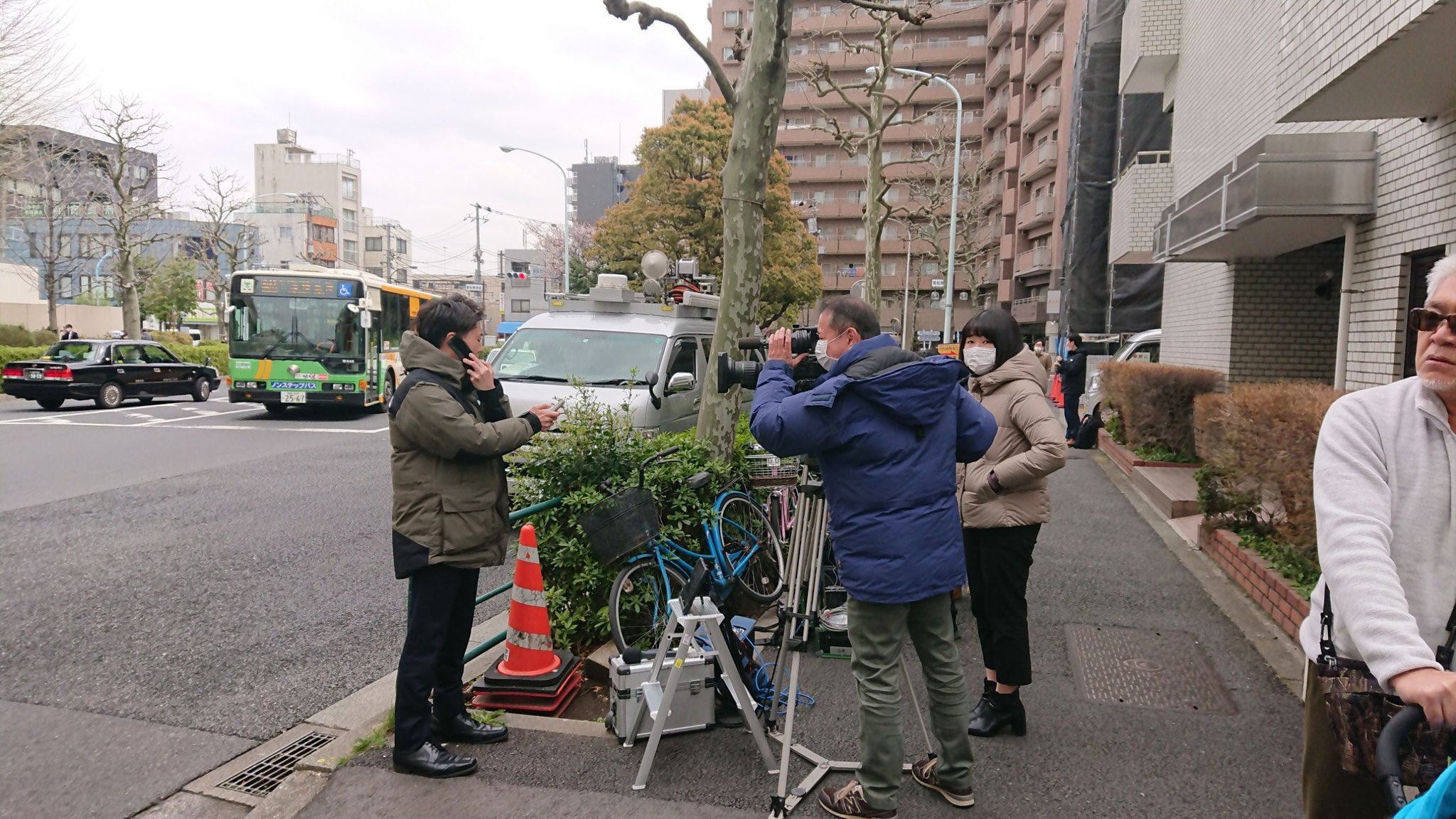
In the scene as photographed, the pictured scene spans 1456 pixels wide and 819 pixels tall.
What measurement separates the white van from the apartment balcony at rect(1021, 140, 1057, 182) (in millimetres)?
40969

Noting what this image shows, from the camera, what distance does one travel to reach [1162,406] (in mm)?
10492

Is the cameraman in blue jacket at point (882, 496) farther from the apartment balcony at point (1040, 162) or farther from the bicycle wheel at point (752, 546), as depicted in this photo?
the apartment balcony at point (1040, 162)

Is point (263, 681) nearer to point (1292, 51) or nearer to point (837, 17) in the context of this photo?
point (1292, 51)

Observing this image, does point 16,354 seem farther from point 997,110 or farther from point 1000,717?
point 997,110

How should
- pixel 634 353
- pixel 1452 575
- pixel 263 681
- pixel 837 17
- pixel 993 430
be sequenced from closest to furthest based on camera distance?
pixel 1452 575
pixel 993 430
pixel 263 681
pixel 634 353
pixel 837 17

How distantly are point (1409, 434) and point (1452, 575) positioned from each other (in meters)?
0.29

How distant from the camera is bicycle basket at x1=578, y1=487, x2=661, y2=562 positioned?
3.86m

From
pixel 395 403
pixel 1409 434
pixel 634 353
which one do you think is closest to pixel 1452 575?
pixel 1409 434

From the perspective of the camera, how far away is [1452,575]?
5.72 ft

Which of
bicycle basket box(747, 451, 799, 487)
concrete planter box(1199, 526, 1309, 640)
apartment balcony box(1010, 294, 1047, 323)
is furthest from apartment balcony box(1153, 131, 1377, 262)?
apartment balcony box(1010, 294, 1047, 323)

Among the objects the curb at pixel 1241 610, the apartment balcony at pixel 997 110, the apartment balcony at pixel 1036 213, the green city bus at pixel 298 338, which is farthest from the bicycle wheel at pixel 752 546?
the apartment balcony at pixel 997 110

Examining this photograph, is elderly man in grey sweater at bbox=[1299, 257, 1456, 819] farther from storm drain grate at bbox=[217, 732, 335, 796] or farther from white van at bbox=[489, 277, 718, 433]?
white van at bbox=[489, 277, 718, 433]

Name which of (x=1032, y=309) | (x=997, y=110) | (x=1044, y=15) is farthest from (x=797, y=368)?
(x=997, y=110)

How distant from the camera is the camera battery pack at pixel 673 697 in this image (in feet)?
12.0
